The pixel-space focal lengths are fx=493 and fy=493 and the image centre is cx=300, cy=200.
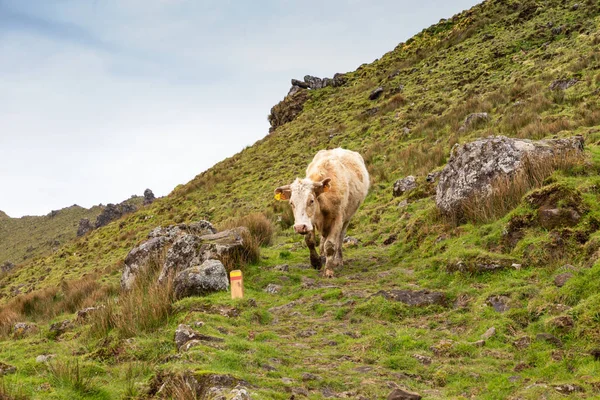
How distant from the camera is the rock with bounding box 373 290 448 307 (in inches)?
300

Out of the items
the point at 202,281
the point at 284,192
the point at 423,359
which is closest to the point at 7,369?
the point at 202,281

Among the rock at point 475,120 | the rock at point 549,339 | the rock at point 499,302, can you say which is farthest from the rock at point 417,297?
the rock at point 475,120

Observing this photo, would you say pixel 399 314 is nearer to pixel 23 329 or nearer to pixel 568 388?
pixel 568 388

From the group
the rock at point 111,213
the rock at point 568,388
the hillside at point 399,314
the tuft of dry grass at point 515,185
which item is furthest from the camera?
the rock at point 111,213

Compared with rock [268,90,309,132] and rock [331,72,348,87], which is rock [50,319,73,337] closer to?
rock [268,90,309,132]

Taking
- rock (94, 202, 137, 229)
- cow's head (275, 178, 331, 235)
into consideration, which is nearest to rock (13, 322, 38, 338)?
cow's head (275, 178, 331, 235)

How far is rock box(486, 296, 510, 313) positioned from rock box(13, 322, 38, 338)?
955 cm

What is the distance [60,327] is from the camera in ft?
33.5

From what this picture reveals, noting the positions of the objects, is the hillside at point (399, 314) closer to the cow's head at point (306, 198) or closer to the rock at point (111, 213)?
the cow's head at point (306, 198)

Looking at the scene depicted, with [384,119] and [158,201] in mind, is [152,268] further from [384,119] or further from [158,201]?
[158,201]

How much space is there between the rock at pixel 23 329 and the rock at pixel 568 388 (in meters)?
10.5

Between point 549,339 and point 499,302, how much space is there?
1287 mm

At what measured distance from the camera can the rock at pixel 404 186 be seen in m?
15.7

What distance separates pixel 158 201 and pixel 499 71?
2412 cm
